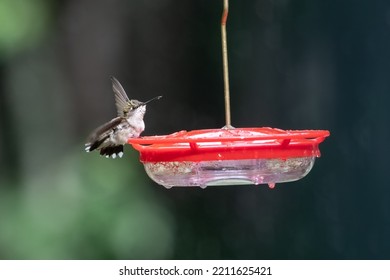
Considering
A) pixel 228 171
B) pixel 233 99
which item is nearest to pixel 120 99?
pixel 228 171

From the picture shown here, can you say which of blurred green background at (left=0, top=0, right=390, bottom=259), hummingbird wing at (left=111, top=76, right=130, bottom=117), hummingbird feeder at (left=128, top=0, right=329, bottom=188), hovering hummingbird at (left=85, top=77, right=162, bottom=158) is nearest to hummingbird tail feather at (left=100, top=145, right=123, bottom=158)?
hovering hummingbird at (left=85, top=77, right=162, bottom=158)

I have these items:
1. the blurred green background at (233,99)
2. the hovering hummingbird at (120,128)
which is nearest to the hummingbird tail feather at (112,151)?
the hovering hummingbird at (120,128)

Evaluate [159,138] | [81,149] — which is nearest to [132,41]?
[81,149]

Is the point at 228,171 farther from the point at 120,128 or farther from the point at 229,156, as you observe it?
the point at 120,128

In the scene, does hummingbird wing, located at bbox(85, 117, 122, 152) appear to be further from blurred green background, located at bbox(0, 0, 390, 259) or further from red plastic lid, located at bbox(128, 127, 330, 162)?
blurred green background, located at bbox(0, 0, 390, 259)

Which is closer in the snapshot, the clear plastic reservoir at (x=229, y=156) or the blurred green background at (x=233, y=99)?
the clear plastic reservoir at (x=229, y=156)

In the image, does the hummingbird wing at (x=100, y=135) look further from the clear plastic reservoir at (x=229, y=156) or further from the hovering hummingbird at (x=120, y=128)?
the clear plastic reservoir at (x=229, y=156)

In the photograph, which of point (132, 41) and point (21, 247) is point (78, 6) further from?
point (21, 247)
